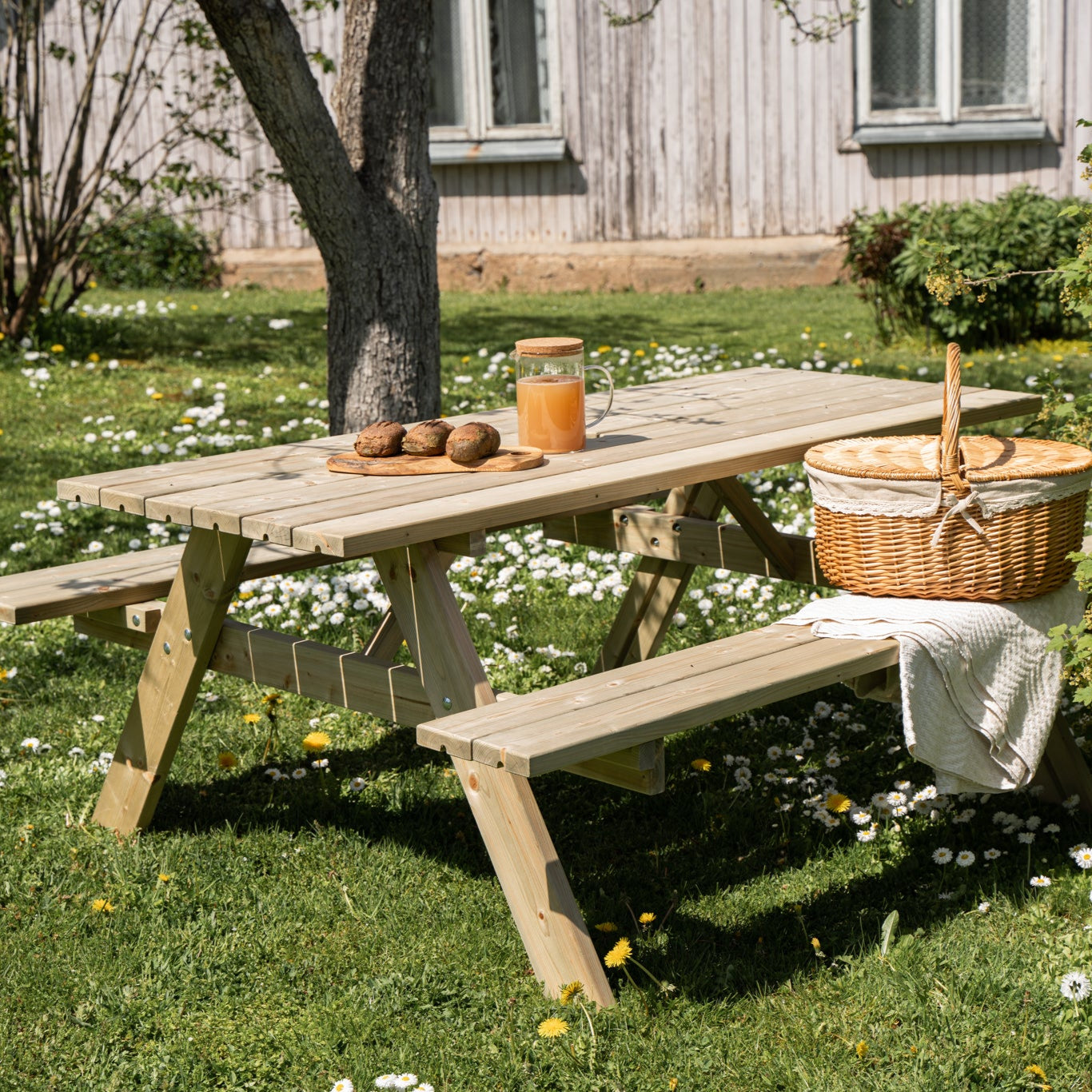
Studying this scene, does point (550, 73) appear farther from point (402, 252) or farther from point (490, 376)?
point (402, 252)

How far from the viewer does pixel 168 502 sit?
114 inches

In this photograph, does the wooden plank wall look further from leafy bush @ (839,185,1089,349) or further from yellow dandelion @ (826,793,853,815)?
yellow dandelion @ (826,793,853,815)

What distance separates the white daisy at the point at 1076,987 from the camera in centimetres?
251

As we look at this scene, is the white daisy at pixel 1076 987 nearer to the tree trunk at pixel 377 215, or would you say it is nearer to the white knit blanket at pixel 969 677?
the white knit blanket at pixel 969 677

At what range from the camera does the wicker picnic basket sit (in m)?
2.91

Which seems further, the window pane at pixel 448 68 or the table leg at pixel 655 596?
the window pane at pixel 448 68

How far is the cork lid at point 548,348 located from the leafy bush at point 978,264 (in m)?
6.01

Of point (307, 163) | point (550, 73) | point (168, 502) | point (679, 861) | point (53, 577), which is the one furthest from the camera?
point (550, 73)

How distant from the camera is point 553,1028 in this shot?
2.53m

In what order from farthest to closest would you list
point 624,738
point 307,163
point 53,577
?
point 307,163 < point 53,577 < point 624,738

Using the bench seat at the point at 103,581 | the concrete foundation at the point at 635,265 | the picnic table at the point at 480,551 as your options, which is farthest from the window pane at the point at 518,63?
the bench seat at the point at 103,581

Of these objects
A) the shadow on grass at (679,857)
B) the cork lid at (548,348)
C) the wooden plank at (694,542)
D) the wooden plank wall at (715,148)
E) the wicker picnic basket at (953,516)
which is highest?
the wooden plank wall at (715,148)

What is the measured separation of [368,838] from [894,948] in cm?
124

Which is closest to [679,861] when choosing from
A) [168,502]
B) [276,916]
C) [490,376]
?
[276,916]
